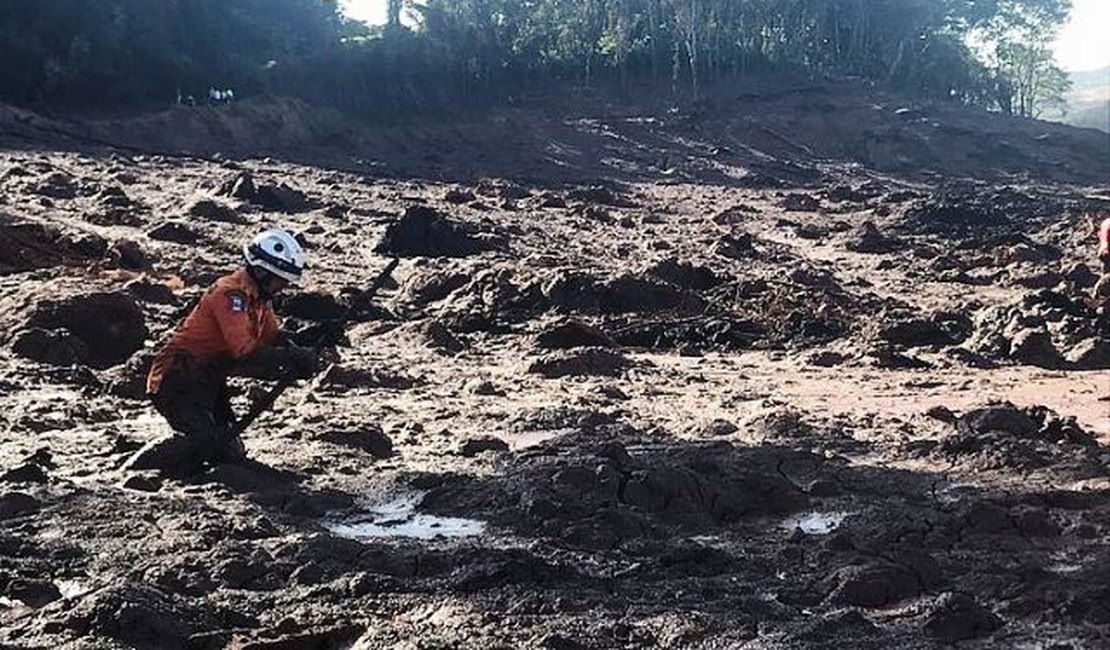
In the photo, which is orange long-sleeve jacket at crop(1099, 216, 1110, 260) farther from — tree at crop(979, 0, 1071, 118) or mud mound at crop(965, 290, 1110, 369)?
tree at crop(979, 0, 1071, 118)

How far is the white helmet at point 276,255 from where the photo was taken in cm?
556

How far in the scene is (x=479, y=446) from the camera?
641 cm

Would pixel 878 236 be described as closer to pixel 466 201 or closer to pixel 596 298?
pixel 466 201

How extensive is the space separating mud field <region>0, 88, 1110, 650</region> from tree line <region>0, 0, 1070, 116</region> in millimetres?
14689

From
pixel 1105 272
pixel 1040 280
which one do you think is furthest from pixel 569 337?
pixel 1040 280

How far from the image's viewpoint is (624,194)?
24391mm

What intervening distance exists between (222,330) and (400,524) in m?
1.19

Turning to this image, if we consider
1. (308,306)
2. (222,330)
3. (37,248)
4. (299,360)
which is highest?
(222,330)

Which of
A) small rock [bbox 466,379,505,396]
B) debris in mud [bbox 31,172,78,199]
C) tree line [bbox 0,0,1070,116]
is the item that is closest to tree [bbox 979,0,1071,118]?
tree line [bbox 0,0,1070,116]

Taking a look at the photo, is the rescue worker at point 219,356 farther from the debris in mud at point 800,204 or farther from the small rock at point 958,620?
the debris in mud at point 800,204

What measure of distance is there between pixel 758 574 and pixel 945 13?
46.0m

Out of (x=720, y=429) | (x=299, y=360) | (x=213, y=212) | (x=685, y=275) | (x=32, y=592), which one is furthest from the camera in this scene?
(x=213, y=212)

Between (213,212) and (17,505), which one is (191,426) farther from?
(213,212)

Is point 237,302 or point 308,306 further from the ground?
point 237,302
